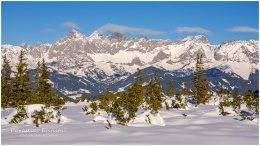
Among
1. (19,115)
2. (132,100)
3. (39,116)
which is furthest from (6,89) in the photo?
(132,100)

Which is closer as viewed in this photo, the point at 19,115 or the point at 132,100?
the point at 132,100

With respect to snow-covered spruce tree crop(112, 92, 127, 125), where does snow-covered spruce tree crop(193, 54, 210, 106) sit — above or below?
above

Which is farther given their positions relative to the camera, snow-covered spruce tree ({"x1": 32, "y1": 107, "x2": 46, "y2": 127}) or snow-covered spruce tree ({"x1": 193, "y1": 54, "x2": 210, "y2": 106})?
snow-covered spruce tree ({"x1": 193, "y1": 54, "x2": 210, "y2": 106})

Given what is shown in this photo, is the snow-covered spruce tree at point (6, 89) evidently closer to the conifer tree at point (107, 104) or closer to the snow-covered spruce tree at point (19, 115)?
the conifer tree at point (107, 104)

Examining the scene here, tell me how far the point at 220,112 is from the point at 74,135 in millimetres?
14665

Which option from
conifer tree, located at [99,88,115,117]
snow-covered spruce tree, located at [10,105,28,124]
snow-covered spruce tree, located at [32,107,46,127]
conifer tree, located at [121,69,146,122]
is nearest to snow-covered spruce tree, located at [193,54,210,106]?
conifer tree, located at [99,88,115,117]

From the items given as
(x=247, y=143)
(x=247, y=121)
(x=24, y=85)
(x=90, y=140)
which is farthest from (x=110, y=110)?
(x=24, y=85)

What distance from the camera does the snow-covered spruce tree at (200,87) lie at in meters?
48.1

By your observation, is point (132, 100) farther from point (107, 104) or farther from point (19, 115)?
point (107, 104)

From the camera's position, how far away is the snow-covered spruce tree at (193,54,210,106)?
1894 inches

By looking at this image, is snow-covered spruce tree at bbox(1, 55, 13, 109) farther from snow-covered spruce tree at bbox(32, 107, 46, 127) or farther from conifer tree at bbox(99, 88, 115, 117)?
snow-covered spruce tree at bbox(32, 107, 46, 127)

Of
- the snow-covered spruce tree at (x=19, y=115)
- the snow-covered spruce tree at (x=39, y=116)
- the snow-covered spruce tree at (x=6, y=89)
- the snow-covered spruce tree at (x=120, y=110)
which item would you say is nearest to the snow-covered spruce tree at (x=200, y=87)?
the snow-covered spruce tree at (x=120, y=110)

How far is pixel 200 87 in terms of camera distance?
186 ft

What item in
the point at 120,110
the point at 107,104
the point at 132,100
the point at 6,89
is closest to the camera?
the point at 120,110
